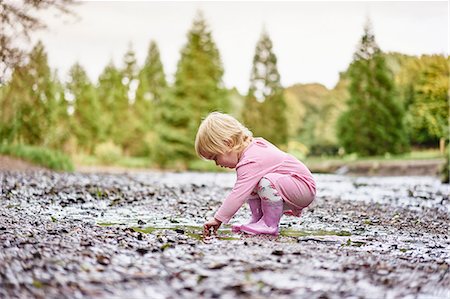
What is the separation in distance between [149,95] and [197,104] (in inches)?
453

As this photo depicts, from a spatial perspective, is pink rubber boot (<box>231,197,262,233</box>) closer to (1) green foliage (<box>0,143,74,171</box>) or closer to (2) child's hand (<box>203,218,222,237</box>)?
(2) child's hand (<box>203,218,222,237</box>)

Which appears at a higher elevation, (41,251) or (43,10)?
(43,10)

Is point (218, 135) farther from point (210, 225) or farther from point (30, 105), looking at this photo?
point (30, 105)

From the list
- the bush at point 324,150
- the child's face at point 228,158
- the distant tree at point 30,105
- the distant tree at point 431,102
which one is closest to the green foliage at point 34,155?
the distant tree at point 30,105

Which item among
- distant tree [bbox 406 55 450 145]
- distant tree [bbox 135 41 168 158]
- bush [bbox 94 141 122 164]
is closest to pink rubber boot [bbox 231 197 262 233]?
distant tree [bbox 406 55 450 145]

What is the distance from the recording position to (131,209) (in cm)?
595

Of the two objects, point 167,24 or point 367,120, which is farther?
point 167,24

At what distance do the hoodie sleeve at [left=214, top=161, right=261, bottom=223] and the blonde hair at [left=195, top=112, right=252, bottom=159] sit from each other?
0.18 metres

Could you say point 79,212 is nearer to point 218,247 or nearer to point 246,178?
point 246,178

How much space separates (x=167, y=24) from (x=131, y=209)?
87.7 ft

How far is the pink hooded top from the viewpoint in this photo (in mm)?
3973

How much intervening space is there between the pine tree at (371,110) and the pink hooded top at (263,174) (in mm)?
24445

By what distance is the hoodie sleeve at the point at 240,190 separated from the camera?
3.93 meters

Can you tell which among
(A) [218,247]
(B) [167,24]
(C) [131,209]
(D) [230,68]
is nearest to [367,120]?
(D) [230,68]
